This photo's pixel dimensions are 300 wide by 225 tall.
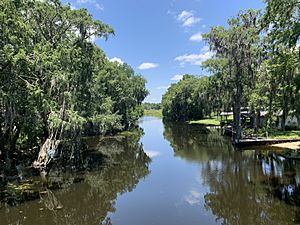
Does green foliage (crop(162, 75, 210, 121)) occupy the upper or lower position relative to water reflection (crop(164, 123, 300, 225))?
upper

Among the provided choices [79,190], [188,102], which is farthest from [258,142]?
[188,102]

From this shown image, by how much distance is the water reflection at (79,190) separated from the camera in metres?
10.1

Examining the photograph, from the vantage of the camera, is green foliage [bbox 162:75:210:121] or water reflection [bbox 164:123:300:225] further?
green foliage [bbox 162:75:210:121]

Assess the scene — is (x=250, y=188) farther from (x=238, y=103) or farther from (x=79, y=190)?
(x=238, y=103)

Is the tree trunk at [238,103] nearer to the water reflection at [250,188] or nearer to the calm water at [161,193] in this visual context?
the water reflection at [250,188]

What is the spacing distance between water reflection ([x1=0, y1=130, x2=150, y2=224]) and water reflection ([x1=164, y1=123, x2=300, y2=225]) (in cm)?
373

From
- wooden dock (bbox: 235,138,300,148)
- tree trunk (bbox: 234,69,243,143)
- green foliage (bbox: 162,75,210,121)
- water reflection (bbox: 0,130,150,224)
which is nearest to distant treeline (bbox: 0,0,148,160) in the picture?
water reflection (bbox: 0,130,150,224)

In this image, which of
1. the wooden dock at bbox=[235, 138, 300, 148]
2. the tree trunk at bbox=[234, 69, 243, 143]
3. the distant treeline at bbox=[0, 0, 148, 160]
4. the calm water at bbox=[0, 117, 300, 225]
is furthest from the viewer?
the tree trunk at bbox=[234, 69, 243, 143]

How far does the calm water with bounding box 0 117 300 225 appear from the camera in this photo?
10055 millimetres

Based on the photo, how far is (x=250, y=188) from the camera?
1299cm

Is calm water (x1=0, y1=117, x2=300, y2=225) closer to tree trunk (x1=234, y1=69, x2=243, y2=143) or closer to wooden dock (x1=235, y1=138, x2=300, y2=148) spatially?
wooden dock (x1=235, y1=138, x2=300, y2=148)

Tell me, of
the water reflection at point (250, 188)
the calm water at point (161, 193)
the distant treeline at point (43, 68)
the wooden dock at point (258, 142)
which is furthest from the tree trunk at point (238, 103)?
the distant treeline at point (43, 68)

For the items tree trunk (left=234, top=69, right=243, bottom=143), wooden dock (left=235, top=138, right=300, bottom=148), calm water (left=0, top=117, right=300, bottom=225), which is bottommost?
calm water (left=0, top=117, right=300, bottom=225)

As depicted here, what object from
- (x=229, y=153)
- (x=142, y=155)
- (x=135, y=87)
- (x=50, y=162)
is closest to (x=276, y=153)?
(x=229, y=153)
